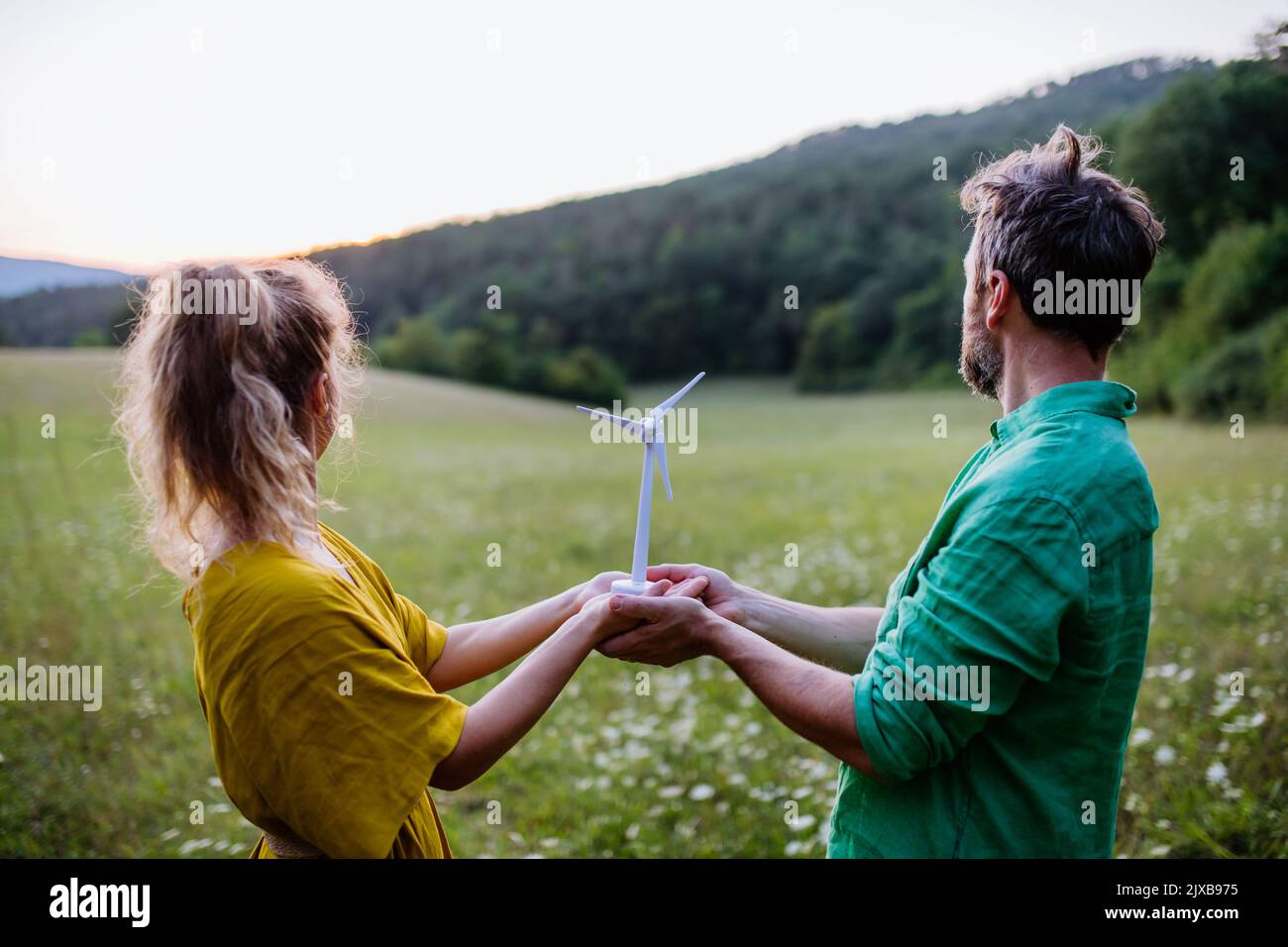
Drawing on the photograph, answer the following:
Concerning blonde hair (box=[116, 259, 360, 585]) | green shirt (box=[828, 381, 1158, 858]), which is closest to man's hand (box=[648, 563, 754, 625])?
green shirt (box=[828, 381, 1158, 858])

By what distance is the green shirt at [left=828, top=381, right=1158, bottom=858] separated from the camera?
215cm

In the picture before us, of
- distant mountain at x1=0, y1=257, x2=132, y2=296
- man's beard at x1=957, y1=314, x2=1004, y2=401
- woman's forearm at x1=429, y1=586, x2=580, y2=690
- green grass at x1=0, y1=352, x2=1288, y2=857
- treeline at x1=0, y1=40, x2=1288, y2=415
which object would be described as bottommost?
green grass at x1=0, y1=352, x2=1288, y2=857

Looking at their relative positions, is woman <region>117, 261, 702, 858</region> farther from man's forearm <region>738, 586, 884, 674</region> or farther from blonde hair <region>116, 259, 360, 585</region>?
man's forearm <region>738, 586, 884, 674</region>

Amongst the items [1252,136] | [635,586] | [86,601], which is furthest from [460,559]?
[1252,136]

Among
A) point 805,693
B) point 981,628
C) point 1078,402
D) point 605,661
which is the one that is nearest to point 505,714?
point 805,693

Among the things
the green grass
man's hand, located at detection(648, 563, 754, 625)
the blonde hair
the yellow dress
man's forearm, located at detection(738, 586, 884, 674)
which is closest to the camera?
the yellow dress

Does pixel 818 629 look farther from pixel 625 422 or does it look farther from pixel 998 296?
pixel 998 296

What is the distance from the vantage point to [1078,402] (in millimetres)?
2361

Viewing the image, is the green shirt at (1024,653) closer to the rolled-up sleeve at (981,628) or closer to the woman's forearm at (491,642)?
the rolled-up sleeve at (981,628)

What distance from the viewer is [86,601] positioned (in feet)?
30.9

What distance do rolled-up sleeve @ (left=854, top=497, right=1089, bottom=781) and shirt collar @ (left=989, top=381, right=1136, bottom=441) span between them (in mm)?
330

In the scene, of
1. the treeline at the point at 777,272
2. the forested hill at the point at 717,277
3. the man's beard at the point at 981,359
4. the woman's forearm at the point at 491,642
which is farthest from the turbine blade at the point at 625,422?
the forested hill at the point at 717,277

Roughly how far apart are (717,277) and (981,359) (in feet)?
244

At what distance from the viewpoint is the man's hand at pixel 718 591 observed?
3363 mm
